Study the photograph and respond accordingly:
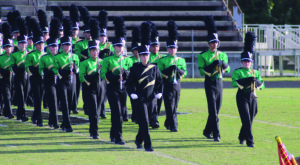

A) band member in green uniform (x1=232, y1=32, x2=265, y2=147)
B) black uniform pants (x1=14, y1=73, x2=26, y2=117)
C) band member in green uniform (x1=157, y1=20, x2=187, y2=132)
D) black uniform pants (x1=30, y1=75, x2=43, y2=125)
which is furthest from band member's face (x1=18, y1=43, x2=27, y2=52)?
band member in green uniform (x1=232, y1=32, x2=265, y2=147)

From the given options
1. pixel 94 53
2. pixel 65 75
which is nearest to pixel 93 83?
pixel 94 53

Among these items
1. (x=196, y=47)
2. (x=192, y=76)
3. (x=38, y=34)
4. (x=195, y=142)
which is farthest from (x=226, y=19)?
(x=195, y=142)

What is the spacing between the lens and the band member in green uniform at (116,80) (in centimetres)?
915

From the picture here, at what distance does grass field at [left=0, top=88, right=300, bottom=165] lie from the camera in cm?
781

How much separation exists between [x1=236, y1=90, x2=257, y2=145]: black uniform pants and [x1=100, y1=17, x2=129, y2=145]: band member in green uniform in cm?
183

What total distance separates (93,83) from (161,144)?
63.6 inches

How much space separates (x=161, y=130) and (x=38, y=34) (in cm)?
310

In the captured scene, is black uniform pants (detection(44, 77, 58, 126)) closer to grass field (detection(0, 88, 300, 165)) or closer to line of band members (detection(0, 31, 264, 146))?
line of band members (detection(0, 31, 264, 146))

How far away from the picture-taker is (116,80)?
927cm

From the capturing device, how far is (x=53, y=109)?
10773mm

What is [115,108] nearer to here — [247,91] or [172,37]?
[247,91]

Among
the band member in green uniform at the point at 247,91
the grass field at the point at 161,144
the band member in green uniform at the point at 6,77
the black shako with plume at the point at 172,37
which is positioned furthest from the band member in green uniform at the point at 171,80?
the band member in green uniform at the point at 6,77

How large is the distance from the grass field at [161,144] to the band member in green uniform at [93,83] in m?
0.30

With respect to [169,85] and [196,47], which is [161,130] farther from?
[196,47]
